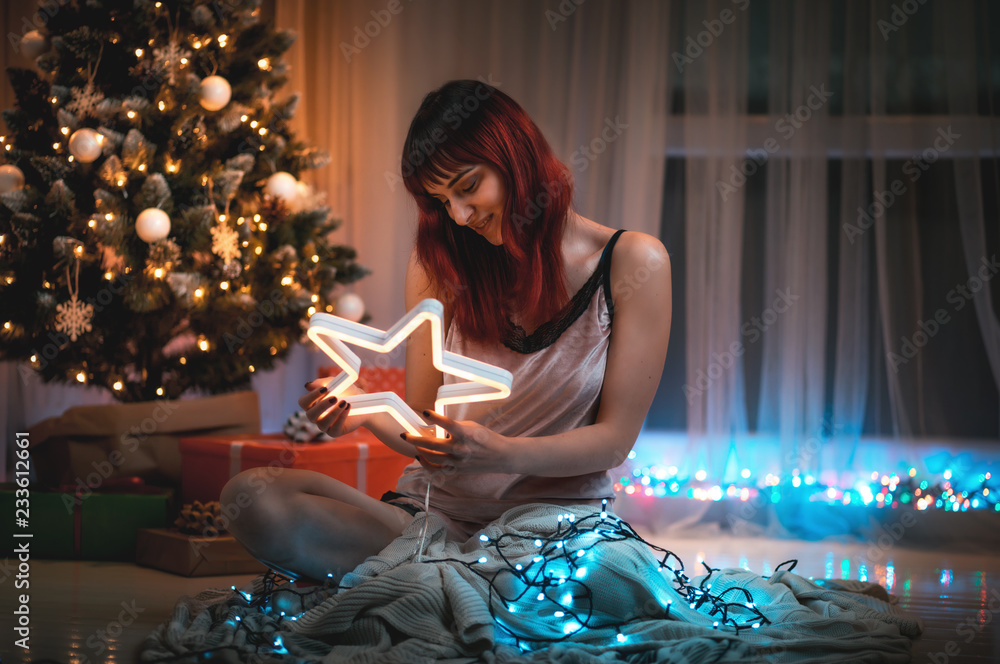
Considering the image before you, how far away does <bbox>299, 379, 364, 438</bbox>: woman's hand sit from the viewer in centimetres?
150

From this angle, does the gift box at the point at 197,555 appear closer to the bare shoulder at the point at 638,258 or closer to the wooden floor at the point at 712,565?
the wooden floor at the point at 712,565

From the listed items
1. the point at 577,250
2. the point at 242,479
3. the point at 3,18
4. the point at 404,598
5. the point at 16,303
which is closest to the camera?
the point at 404,598

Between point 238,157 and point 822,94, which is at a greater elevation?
point 822,94

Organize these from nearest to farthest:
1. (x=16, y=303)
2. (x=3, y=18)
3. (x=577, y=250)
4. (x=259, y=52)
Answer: (x=577, y=250) → (x=16, y=303) → (x=259, y=52) → (x=3, y=18)

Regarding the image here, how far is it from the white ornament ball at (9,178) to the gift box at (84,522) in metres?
0.89

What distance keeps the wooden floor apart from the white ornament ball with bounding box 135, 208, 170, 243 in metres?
0.93

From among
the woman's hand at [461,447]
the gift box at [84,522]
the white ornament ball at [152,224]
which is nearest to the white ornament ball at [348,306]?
the white ornament ball at [152,224]

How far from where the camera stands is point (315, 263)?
111 inches

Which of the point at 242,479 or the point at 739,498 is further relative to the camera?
the point at 739,498

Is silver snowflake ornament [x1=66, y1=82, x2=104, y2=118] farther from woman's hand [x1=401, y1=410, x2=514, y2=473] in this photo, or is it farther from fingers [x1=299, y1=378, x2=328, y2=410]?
woman's hand [x1=401, y1=410, x2=514, y2=473]

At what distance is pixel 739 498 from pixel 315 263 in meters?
1.69

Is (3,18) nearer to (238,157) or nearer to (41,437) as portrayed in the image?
(238,157)

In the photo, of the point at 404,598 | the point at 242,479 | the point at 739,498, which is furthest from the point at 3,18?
the point at 739,498

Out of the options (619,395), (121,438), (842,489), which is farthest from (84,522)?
(842,489)
